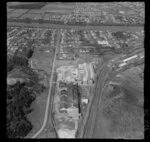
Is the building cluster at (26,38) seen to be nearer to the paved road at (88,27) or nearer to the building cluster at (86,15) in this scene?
the paved road at (88,27)

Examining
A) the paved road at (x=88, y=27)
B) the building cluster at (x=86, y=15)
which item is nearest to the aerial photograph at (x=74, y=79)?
the paved road at (x=88, y=27)

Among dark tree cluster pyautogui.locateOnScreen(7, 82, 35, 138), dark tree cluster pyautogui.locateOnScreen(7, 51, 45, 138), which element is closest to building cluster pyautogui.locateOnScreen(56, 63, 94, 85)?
dark tree cluster pyautogui.locateOnScreen(7, 51, 45, 138)

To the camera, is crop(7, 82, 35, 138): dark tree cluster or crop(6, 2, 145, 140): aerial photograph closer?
crop(7, 82, 35, 138): dark tree cluster

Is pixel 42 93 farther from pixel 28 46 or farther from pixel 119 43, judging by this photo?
pixel 119 43

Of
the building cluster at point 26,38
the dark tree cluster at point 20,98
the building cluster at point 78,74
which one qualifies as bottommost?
the building cluster at point 26,38

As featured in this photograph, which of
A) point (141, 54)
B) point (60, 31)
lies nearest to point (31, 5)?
point (60, 31)

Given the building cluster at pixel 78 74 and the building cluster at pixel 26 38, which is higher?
the building cluster at pixel 78 74

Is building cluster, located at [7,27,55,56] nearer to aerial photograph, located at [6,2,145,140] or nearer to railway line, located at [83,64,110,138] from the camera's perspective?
aerial photograph, located at [6,2,145,140]

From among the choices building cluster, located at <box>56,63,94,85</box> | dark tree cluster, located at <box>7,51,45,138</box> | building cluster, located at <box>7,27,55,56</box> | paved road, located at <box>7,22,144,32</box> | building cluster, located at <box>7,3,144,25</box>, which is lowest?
building cluster, located at <box>7,3,144,25</box>

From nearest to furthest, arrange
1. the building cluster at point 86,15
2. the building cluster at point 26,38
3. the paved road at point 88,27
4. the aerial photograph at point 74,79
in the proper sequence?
the aerial photograph at point 74,79, the building cluster at point 26,38, the paved road at point 88,27, the building cluster at point 86,15

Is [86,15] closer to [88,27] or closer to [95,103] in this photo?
[88,27]
